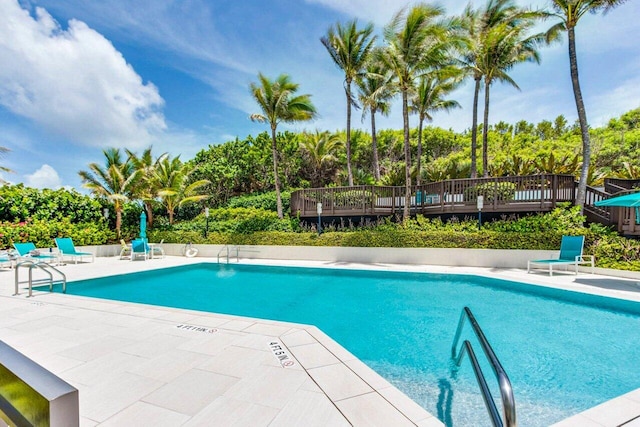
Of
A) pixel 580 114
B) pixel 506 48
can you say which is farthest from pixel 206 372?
pixel 506 48

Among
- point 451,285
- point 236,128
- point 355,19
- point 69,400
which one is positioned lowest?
point 451,285

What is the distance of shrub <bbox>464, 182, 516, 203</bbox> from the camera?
1181cm

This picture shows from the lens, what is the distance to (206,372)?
128 inches

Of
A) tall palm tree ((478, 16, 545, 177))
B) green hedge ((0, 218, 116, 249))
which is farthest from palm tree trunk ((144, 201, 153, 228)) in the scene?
tall palm tree ((478, 16, 545, 177))

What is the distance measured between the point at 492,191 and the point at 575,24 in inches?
232

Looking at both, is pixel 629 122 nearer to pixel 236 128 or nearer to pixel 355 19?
pixel 355 19

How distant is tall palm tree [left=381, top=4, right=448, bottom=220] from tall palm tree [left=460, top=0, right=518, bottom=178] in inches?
81.3

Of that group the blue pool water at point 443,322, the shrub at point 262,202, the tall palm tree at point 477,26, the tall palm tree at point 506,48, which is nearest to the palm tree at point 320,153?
the shrub at point 262,202

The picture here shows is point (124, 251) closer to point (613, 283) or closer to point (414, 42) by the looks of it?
point (414, 42)

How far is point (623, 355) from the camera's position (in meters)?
4.37

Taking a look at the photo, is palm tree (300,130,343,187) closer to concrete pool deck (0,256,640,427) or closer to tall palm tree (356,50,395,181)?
tall palm tree (356,50,395,181)

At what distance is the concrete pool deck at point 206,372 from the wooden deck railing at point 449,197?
946 centimetres

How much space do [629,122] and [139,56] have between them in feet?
143

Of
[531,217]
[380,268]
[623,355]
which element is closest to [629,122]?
[531,217]
